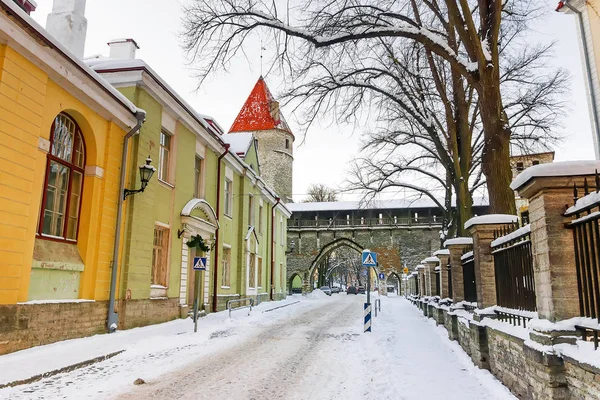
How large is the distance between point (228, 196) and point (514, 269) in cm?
1645

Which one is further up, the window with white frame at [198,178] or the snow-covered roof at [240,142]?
the snow-covered roof at [240,142]

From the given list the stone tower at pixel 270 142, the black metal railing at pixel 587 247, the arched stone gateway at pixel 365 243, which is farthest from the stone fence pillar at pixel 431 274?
the stone tower at pixel 270 142

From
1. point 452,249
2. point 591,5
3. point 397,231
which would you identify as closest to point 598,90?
point 591,5

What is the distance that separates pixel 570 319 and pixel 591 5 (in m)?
15.7

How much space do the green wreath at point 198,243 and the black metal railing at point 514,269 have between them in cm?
1080

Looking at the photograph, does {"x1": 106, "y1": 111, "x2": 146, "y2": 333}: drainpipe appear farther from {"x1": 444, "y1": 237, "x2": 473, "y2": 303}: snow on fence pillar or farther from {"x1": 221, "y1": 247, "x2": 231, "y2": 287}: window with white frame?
{"x1": 221, "y1": 247, "x2": 231, "y2": 287}: window with white frame

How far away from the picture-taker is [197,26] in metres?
9.56

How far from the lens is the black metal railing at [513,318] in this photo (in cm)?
545

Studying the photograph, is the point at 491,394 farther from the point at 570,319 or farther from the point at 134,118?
the point at 134,118

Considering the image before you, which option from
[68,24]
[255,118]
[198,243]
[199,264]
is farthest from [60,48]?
[255,118]

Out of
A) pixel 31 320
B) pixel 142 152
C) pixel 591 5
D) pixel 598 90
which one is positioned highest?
pixel 591 5

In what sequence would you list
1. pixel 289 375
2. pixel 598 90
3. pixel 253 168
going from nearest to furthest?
pixel 289 375
pixel 598 90
pixel 253 168

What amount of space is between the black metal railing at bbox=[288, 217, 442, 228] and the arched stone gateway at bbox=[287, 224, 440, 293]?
20 centimetres

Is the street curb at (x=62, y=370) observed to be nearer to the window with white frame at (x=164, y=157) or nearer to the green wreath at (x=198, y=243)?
the window with white frame at (x=164, y=157)
